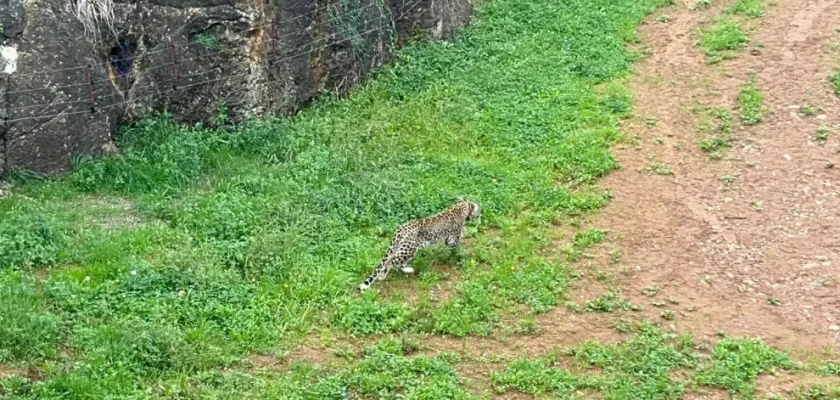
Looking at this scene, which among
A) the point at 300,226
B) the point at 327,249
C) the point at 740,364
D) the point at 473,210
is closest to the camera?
the point at 740,364

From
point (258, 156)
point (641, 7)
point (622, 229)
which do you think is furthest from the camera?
point (641, 7)

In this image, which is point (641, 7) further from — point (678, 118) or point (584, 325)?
point (584, 325)

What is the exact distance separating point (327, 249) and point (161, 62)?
13.1ft

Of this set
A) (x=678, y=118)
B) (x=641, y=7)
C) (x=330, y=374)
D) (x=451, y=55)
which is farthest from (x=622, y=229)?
(x=641, y=7)

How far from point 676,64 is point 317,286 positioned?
28.5 feet

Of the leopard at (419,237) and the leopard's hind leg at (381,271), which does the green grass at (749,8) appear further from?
the leopard's hind leg at (381,271)

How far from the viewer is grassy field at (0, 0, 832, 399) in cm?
864

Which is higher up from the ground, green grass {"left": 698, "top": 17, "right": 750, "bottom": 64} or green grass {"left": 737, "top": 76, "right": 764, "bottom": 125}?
green grass {"left": 698, "top": 17, "right": 750, "bottom": 64}

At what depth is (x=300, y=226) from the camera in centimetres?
1110

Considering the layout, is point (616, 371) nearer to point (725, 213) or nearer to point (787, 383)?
point (787, 383)

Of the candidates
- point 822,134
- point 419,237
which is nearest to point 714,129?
point 822,134

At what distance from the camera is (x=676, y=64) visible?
1631 cm

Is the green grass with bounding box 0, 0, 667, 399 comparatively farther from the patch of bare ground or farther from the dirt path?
the patch of bare ground

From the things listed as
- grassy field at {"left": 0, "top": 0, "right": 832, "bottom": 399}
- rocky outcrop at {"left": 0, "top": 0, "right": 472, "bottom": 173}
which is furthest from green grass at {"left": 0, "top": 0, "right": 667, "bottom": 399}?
rocky outcrop at {"left": 0, "top": 0, "right": 472, "bottom": 173}
